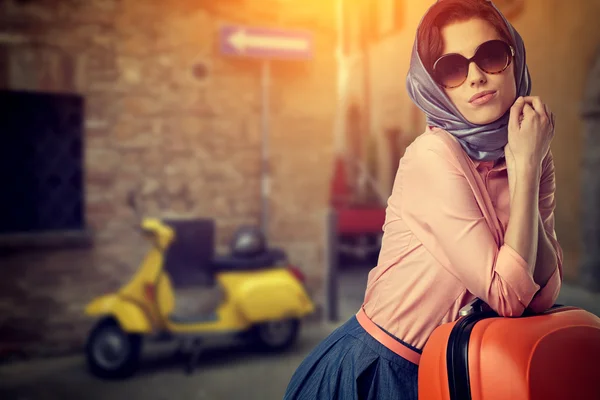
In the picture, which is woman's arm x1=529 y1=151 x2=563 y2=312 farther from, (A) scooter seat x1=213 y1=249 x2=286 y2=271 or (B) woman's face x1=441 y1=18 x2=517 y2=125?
(A) scooter seat x1=213 y1=249 x2=286 y2=271

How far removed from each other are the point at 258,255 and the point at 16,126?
86.4 inches

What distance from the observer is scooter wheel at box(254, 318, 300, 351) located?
4.51m

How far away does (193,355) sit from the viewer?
440cm

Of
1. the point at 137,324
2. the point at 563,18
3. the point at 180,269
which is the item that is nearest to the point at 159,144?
the point at 180,269

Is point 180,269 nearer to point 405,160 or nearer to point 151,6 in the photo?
point 151,6

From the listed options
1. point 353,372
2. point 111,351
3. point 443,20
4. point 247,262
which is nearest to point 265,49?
point 247,262

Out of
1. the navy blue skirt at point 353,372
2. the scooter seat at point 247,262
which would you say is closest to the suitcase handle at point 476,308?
the navy blue skirt at point 353,372

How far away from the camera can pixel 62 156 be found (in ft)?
15.6

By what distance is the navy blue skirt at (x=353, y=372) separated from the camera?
39.5 inches

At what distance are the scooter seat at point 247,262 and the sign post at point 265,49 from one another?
0.64 metres

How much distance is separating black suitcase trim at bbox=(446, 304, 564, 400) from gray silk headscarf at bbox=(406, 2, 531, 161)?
280 millimetres

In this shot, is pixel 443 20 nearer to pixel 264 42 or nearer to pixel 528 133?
pixel 528 133

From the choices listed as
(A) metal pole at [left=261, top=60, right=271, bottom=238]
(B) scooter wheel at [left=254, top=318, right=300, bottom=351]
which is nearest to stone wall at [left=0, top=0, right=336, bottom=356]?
(A) metal pole at [left=261, top=60, right=271, bottom=238]

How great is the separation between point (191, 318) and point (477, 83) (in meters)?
3.86
